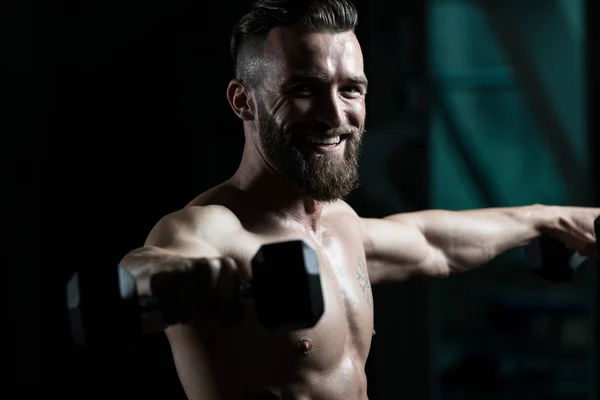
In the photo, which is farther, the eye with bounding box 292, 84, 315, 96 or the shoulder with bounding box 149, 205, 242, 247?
the eye with bounding box 292, 84, 315, 96

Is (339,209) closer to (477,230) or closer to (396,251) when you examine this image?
(396,251)

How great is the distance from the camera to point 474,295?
4719 millimetres

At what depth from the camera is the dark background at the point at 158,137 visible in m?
2.28

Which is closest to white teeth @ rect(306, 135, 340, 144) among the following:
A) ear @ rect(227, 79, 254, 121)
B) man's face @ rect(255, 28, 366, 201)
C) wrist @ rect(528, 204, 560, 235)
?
man's face @ rect(255, 28, 366, 201)

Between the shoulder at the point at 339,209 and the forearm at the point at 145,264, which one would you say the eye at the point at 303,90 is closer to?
the shoulder at the point at 339,209

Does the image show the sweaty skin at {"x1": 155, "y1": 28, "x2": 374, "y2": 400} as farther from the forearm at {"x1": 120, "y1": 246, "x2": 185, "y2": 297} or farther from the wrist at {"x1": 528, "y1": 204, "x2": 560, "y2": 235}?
the wrist at {"x1": 528, "y1": 204, "x2": 560, "y2": 235}

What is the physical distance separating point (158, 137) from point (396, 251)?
956mm

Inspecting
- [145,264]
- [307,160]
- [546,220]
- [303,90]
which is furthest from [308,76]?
[546,220]

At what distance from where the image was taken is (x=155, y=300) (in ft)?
3.31

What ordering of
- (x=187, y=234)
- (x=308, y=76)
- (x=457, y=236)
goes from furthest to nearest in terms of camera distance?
1. (x=457, y=236)
2. (x=308, y=76)
3. (x=187, y=234)

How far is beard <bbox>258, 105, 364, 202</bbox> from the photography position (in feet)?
4.74

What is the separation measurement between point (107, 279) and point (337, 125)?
0.55 m

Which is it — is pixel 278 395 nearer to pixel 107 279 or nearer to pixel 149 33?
pixel 107 279

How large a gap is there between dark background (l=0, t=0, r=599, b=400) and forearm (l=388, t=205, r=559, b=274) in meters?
0.60
